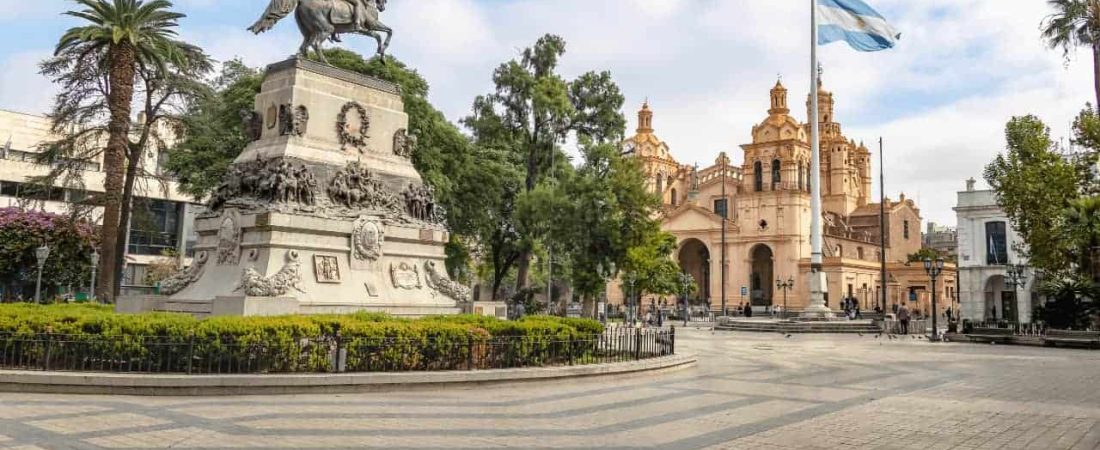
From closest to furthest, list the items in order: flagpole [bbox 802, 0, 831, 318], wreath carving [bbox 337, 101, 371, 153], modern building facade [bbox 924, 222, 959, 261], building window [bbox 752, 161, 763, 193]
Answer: wreath carving [bbox 337, 101, 371, 153], flagpole [bbox 802, 0, 831, 318], building window [bbox 752, 161, 763, 193], modern building facade [bbox 924, 222, 959, 261]

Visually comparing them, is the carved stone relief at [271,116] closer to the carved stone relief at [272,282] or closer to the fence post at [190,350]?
the carved stone relief at [272,282]

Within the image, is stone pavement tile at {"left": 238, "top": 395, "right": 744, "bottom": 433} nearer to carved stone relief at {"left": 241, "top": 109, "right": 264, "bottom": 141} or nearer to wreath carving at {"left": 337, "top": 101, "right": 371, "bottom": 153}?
wreath carving at {"left": 337, "top": 101, "right": 371, "bottom": 153}

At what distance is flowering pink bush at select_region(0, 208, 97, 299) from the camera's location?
4044 centimetres

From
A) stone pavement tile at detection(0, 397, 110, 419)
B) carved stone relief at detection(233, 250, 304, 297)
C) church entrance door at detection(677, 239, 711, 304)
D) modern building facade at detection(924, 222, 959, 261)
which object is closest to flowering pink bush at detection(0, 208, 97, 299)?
carved stone relief at detection(233, 250, 304, 297)

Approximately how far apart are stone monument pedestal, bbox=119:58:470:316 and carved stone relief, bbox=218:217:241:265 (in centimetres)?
2

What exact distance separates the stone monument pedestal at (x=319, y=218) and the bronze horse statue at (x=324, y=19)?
0.92 metres

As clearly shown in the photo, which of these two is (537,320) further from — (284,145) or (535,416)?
(284,145)

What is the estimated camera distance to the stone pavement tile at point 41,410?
899 cm

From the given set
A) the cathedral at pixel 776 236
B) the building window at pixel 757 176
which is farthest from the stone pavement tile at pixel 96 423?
the building window at pixel 757 176

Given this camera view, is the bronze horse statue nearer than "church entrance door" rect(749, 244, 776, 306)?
Yes

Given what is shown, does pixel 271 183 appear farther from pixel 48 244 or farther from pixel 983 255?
pixel 983 255

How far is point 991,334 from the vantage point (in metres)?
30.2

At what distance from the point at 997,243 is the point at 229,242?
5009 cm

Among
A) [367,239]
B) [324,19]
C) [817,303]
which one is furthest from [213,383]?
[817,303]
